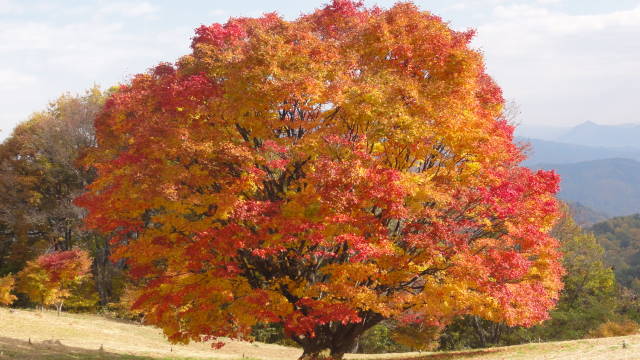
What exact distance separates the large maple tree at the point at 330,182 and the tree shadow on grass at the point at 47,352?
3.87 m

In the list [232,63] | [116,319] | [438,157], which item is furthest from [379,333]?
[232,63]

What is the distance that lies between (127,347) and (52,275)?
15340mm

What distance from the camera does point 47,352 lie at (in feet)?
66.2

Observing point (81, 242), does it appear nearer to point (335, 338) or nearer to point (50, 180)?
point (50, 180)

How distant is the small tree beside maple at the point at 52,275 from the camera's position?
3878 cm

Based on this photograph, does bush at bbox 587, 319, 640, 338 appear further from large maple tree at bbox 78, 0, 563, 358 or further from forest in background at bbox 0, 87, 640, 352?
large maple tree at bbox 78, 0, 563, 358

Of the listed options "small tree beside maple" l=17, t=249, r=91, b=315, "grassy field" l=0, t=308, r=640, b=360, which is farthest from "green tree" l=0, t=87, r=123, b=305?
"grassy field" l=0, t=308, r=640, b=360

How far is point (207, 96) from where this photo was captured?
57.8ft

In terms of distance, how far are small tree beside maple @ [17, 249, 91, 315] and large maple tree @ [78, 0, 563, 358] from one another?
23680mm

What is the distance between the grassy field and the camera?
1969 cm

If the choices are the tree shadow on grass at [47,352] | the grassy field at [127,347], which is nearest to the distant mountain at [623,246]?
the grassy field at [127,347]

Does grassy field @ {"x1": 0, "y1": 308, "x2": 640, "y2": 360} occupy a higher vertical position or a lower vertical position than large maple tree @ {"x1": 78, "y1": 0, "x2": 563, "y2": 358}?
lower

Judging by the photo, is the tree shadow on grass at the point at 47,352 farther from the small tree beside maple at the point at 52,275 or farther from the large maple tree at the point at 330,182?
the small tree beside maple at the point at 52,275

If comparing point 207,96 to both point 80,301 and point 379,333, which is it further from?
point 80,301
